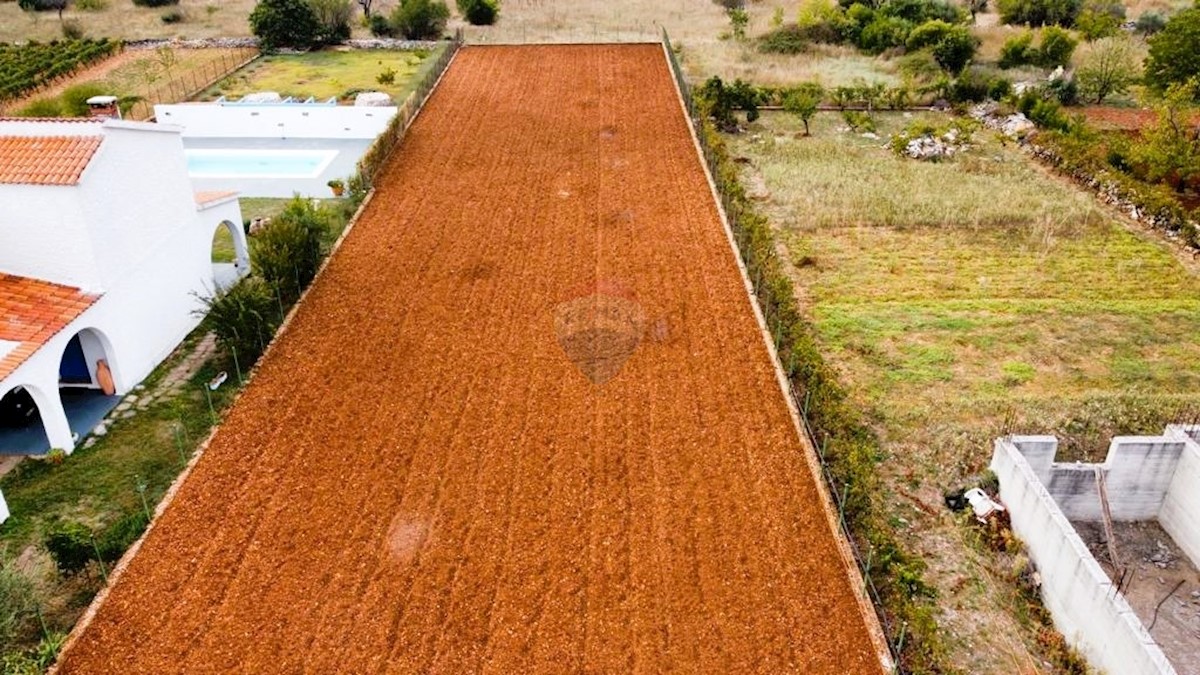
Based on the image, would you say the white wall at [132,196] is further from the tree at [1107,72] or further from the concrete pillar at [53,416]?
the tree at [1107,72]

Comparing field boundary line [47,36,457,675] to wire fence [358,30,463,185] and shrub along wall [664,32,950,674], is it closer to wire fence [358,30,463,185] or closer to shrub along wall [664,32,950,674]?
wire fence [358,30,463,185]

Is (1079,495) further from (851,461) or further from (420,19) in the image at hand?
(420,19)

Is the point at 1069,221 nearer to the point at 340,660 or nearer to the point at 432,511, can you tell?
the point at 432,511

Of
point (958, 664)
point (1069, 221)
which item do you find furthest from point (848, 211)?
point (958, 664)

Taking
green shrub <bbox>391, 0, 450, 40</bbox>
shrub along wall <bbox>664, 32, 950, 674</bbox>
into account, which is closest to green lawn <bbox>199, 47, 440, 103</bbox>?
green shrub <bbox>391, 0, 450, 40</bbox>

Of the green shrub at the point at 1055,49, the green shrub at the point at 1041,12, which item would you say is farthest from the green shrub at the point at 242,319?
the green shrub at the point at 1041,12

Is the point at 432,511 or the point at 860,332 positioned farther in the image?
the point at 860,332

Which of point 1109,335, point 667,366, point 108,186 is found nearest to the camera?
point 108,186
